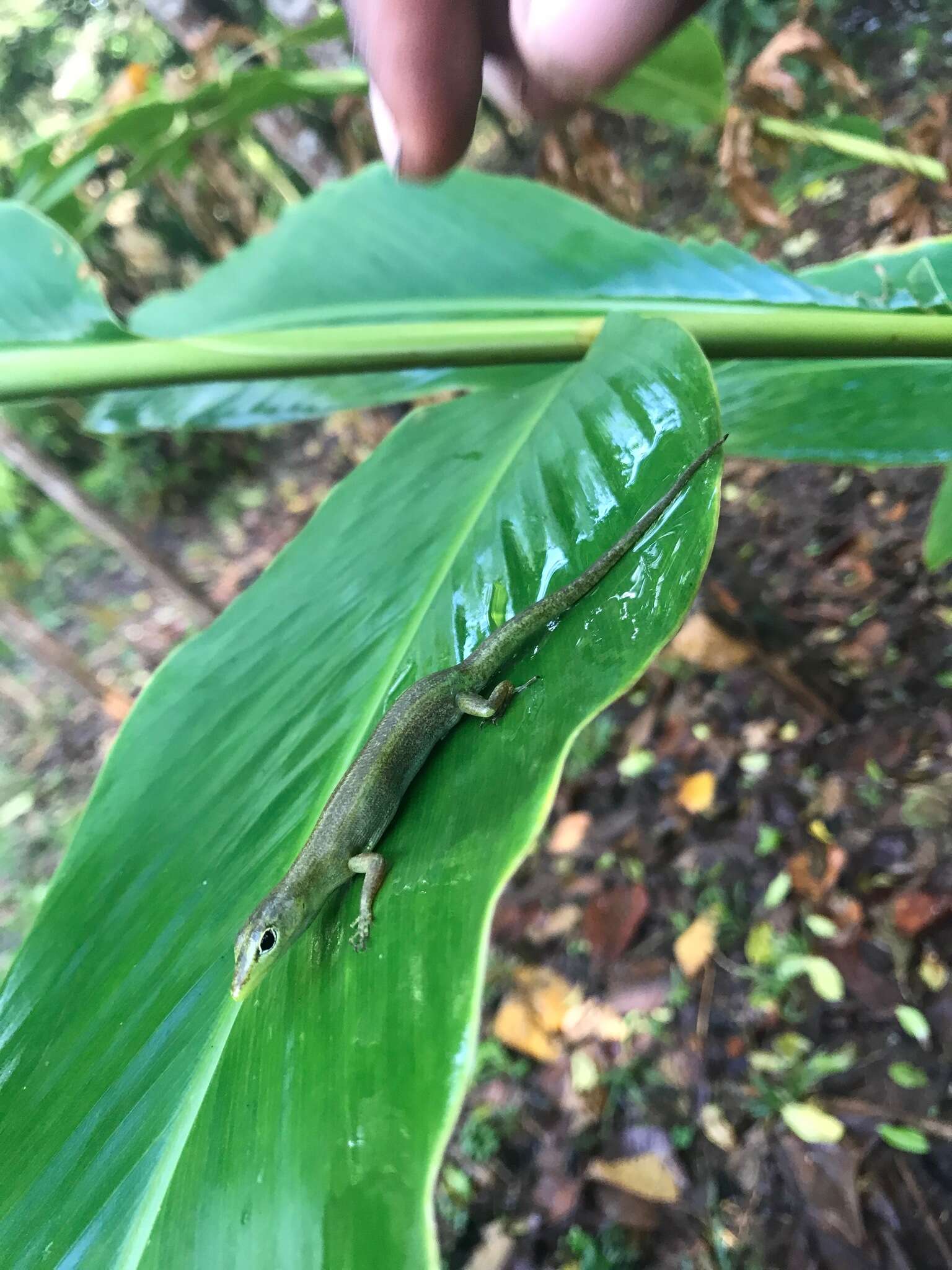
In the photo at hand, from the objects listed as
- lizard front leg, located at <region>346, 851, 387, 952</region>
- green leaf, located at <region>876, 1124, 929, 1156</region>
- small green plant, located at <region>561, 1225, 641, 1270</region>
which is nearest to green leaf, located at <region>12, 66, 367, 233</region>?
lizard front leg, located at <region>346, 851, 387, 952</region>

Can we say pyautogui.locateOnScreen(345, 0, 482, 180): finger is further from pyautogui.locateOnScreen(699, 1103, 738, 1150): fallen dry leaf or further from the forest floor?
pyautogui.locateOnScreen(699, 1103, 738, 1150): fallen dry leaf

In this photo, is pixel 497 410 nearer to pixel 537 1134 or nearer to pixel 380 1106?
pixel 380 1106

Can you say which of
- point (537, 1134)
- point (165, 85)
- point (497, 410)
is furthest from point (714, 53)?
point (537, 1134)

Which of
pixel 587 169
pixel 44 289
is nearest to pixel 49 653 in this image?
pixel 44 289

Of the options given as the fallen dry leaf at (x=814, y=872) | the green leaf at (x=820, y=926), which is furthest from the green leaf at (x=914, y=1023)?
the fallen dry leaf at (x=814, y=872)

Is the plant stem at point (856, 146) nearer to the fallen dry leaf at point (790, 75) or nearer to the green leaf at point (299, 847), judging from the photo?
the fallen dry leaf at point (790, 75)
